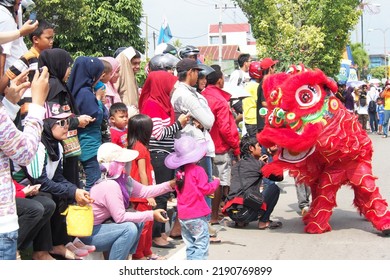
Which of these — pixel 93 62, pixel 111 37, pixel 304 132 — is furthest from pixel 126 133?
pixel 111 37

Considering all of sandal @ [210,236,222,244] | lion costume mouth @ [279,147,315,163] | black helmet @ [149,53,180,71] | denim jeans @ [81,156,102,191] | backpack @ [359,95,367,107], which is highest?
black helmet @ [149,53,180,71]

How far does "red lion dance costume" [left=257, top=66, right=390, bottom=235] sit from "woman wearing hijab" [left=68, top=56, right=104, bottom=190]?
70.1 inches

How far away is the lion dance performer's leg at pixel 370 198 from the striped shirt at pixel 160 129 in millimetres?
2065

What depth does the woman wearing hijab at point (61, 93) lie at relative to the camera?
225 inches

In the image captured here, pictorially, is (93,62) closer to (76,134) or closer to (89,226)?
(76,134)

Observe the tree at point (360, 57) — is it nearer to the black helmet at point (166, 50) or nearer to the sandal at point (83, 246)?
the black helmet at point (166, 50)

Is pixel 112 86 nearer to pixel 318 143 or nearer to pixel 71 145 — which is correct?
pixel 71 145

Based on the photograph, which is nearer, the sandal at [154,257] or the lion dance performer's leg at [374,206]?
the sandal at [154,257]

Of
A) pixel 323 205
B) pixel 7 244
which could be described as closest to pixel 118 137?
pixel 323 205

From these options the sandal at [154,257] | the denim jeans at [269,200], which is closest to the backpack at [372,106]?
the denim jeans at [269,200]

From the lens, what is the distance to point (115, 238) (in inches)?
212

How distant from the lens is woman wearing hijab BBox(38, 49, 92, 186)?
5707 mm

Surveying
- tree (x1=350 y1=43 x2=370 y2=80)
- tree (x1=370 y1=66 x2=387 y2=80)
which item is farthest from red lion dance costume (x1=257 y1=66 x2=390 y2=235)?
tree (x1=370 y1=66 x2=387 y2=80)

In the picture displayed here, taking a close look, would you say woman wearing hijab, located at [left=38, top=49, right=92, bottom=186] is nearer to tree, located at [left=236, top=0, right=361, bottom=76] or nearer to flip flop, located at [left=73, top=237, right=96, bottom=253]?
flip flop, located at [left=73, top=237, right=96, bottom=253]
